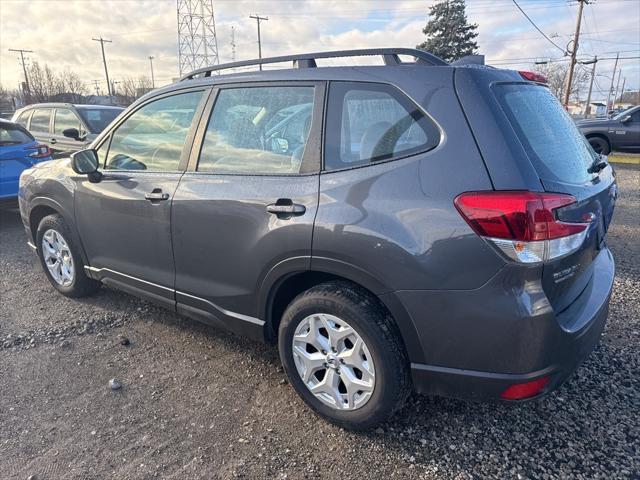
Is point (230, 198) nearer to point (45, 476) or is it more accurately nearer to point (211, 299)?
point (211, 299)

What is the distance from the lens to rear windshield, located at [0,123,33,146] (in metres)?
6.45

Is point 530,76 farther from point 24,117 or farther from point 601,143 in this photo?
point 601,143

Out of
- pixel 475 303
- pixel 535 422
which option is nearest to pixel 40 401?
pixel 475 303

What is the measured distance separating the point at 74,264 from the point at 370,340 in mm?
2907

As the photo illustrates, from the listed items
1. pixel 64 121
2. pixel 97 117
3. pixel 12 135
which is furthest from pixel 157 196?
pixel 64 121

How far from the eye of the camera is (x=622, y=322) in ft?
11.6

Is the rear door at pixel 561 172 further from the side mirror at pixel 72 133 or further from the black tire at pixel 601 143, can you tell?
the black tire at pixel 601 143

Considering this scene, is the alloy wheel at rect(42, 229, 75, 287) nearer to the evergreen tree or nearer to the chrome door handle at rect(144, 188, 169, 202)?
the chrome door handle at rect(144, 188, 169, 202)

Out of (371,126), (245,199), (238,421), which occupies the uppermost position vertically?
(371,126)

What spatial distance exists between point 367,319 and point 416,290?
296 millimetres

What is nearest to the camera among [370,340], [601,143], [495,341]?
[495,341]

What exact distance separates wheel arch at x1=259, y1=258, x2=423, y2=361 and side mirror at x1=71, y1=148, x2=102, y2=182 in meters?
1.77

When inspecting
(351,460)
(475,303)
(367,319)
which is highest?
(475,303)

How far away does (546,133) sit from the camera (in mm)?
2219
